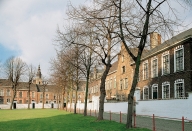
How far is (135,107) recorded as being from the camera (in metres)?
30.4

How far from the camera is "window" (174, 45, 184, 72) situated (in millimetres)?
26047

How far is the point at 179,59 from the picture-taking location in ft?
87.5

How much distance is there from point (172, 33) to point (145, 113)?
48.1 feet

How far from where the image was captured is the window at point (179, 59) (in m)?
26.0

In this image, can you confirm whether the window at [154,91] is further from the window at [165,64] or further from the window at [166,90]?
the window at [165,64]

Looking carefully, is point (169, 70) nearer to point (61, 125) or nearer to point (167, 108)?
point (167, 108)

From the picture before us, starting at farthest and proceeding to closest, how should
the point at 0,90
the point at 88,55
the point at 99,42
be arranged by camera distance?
the point at 0,90 → the point at 88,55 → the point at 99,42

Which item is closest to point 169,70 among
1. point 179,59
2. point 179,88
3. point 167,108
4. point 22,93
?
point 179,59

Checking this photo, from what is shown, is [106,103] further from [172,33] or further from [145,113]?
[172,33]

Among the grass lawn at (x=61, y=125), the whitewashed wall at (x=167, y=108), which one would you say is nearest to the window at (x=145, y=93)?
the whitewashed wall at (x=167, y=108)

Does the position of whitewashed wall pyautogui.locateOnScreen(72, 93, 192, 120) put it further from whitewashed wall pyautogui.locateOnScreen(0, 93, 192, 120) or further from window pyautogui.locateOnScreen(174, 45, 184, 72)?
window pyautogui.locateOnScreen(174, 45, 184, 72)

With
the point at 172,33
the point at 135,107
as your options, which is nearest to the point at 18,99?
the point at 135,107

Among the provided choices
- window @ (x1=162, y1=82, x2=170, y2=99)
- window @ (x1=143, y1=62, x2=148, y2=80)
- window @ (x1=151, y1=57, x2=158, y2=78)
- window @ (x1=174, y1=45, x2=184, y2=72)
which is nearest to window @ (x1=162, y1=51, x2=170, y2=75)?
window @ (x1=162, y1=82, x2=170, y2=99)

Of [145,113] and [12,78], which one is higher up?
[12,78]
